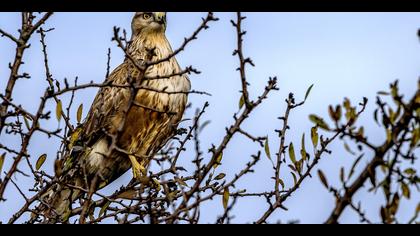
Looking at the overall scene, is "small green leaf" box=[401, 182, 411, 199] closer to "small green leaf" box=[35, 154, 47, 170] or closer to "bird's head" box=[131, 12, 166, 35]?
"small green leaf" box=[35, 154, 47, 170]

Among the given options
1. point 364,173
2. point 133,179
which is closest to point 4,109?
point 364,173

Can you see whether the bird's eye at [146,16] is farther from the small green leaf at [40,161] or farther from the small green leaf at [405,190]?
the small green leaf at [405,190]

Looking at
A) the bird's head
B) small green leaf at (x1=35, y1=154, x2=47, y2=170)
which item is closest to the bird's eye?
the bird's head

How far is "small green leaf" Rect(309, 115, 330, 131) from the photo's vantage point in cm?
241

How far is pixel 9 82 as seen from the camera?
3.73 m

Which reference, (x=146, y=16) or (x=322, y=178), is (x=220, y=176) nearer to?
(x=322, y=178)

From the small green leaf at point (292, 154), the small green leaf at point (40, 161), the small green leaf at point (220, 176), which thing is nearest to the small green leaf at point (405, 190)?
the small green leaf at point (292, 154)
